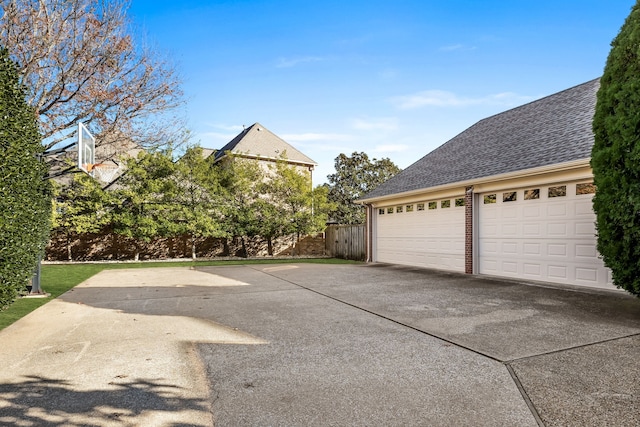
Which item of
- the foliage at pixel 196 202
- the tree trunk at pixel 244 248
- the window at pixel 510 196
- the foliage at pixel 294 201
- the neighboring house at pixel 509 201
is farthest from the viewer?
the tree trunk at pixel 244 248

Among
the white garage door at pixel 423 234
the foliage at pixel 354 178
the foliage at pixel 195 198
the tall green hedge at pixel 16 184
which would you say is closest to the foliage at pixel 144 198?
the foliage at pixel 195 198

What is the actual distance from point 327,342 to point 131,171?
14525 millimetres

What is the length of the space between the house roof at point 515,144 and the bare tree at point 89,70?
9542 millimetres

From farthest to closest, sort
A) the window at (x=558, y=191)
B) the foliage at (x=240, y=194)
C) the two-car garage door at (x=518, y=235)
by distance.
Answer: the foliage at (x=240, y=194), the window at (x=558, y=191), the two-car garage door at (x=518, y=235)

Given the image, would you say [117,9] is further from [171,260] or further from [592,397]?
[592,397]

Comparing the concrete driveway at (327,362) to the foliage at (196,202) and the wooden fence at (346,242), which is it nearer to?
the wooden fence at (346,242)

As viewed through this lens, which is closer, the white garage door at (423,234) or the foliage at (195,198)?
the white garage door at (423,234)

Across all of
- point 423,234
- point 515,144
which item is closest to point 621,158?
point 515,144

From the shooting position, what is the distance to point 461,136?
14570mm

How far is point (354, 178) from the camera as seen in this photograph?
105ft

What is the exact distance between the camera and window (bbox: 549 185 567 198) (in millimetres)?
8018

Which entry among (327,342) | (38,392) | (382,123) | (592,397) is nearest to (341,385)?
(327,342)

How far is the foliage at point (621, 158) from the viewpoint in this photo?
193 inches

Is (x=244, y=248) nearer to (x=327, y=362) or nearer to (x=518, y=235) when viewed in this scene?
(x=518, y=235)
